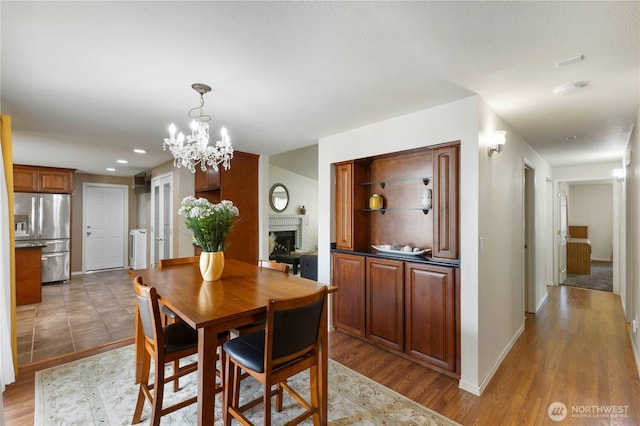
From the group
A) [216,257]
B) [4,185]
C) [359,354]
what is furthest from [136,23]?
[359,354]

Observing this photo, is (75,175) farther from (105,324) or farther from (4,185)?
(4,185)

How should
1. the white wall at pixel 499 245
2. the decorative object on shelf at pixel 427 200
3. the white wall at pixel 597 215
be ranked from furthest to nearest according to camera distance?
the white wall at pixel 597 215
the decorative object on shelf at pixel 427 200
the white wall at pixel 499 245

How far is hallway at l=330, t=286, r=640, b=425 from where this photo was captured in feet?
6.68

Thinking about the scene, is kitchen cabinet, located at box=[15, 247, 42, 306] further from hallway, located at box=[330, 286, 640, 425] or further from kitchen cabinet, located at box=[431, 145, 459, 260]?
kitchen cabinet, located at box=[431, 145, 459, 260]

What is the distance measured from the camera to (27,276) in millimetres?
4449

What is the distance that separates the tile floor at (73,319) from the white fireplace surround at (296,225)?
3332 mm

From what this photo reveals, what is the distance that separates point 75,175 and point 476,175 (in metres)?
8.11

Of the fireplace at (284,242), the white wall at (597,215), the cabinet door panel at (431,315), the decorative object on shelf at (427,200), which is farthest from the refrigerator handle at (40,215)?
the white wall at (597,215)

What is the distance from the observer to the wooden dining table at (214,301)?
140cm

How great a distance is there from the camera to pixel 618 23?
1420 millimetres

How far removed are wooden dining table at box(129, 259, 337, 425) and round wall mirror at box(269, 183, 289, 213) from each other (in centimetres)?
483

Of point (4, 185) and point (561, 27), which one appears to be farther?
point (4, 185)

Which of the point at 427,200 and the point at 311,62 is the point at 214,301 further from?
the point at 427,200

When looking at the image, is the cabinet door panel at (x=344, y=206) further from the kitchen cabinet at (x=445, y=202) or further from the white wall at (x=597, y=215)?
the white wall at (x=597, y=215)
